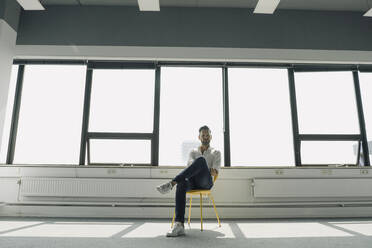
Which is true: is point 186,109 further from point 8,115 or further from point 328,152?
point 8,115

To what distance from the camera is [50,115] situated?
4.14 m

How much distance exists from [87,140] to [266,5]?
3.16 meters

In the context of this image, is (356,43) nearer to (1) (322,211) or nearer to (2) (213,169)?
(1) (322,211)

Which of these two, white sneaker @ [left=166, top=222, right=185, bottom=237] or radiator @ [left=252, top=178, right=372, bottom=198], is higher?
radiator @ [left=252, top=178, right=372, bottom=198]

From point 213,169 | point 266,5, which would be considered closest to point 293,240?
point 213,169

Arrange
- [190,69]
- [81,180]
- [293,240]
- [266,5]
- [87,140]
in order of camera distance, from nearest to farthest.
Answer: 1. [293,240]
2. [266,5]
3. [81,180]
4. [87,140]
5. [190,69]

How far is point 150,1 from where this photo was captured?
3.08 m

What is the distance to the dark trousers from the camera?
250 centimetres

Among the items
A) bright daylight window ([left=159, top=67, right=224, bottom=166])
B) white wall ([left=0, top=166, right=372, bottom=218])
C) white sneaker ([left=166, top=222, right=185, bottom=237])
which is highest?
bright daylight window ([left=159, top=67, right=224, bottom=166])

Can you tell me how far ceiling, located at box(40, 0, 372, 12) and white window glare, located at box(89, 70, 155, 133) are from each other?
1.11 meters

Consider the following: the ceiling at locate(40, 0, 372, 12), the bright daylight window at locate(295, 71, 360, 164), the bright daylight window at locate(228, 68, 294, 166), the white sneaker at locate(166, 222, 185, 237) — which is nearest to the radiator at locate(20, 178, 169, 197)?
the white sneaker at locate(166, 222, 185, 237)

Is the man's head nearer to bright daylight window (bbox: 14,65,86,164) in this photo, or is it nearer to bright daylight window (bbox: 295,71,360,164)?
bright daylight window (bbox: 295,71,360,164)

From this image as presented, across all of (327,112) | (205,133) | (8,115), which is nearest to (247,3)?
(327,112)

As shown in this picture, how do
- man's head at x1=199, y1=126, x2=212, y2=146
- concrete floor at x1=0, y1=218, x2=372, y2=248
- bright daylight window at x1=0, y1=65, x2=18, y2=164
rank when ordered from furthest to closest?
bright daylight window at x1=0, y1=65, x2=18, y2=164, man's head at x1=199, y1=126, x2=212, y2=146, concrete floor at x1=0, y1=218, x2=372, y2=248
